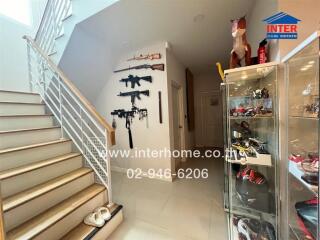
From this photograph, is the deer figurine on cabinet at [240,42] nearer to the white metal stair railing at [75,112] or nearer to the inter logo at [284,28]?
the inter logo at [284,28]

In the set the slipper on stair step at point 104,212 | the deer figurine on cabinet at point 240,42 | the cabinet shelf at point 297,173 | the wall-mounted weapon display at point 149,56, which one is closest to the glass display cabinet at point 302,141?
the cabinet shelf at point 297,173

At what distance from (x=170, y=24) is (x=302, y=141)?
208cm

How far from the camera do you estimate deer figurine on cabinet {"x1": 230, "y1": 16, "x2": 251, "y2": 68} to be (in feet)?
5.13

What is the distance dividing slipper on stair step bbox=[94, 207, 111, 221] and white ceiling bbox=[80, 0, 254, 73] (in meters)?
2.36

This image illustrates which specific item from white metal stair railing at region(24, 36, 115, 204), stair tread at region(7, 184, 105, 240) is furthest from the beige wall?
stair tread at region(7, 184, 105, 240)

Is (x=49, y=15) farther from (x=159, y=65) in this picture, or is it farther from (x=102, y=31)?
(x=159, y=65)

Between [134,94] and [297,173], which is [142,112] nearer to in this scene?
[134,94]

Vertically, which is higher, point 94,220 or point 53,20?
point 53,20

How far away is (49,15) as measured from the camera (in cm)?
256

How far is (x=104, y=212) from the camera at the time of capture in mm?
1688

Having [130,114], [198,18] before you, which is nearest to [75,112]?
[130,114]

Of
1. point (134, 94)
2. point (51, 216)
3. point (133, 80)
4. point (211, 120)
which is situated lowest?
point (51, 216)

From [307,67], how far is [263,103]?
1.57 feet

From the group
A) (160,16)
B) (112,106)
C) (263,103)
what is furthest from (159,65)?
(263,103)
